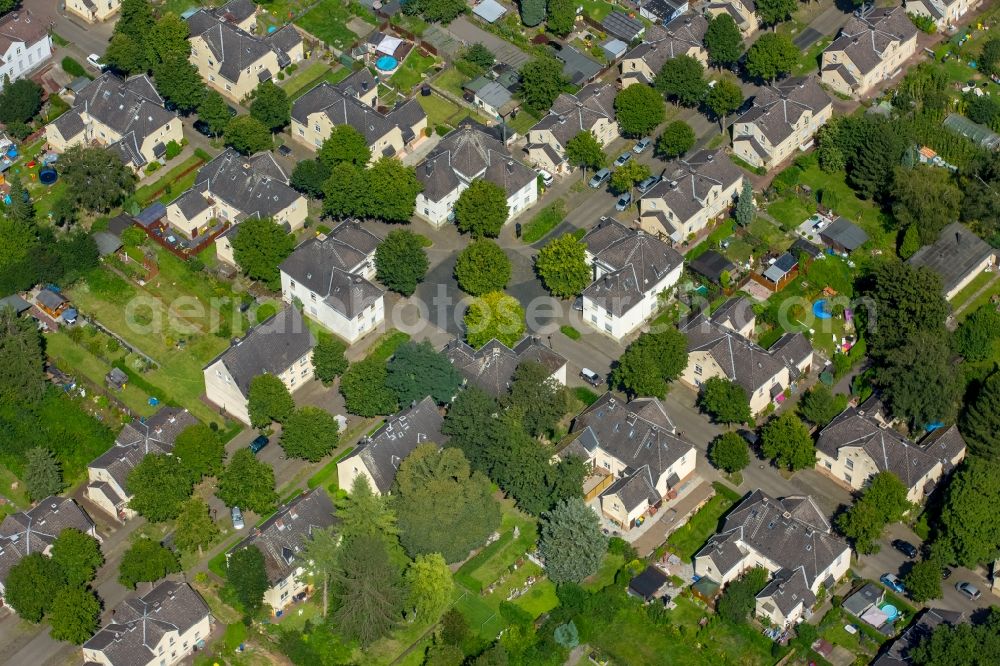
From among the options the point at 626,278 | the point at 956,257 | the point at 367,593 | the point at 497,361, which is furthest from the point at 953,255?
the point at 367,593

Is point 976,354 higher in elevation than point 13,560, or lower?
higher

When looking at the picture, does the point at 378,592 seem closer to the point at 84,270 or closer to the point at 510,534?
the point at 510,534

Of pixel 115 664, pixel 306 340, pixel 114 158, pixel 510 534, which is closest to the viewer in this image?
pixel 115 664

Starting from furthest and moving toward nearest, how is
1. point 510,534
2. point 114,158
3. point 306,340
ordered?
point 114,158, point 306,340, point 510,534

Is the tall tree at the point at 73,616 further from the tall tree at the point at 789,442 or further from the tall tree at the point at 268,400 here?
the tall tree at the point at 789,442

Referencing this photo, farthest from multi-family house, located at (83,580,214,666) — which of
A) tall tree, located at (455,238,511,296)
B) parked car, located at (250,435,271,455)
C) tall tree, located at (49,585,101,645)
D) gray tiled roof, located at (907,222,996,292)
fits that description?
gray tiled roof, located at (907,222,996,292)

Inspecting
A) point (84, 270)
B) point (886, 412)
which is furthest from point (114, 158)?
point (886, 412)

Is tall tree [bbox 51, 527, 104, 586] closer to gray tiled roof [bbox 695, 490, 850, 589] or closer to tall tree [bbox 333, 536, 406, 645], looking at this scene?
tall tree [bbox 333, 536, 406, 645]
